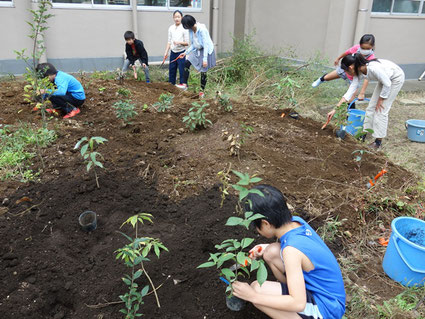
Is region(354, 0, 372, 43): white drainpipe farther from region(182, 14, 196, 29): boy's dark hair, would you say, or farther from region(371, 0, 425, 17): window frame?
region(182, 14, 196, 29): boy's dark hair

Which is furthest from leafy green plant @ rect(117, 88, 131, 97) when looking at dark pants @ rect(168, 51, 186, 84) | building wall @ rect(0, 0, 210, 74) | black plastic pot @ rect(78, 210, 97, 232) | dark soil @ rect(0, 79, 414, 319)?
black plastic pot @ rect(78, 210, 97, 232)

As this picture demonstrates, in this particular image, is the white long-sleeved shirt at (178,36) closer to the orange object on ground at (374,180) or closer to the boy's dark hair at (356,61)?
the boy's dark hair at (356,61)

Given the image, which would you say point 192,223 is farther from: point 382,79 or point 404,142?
point 404,142

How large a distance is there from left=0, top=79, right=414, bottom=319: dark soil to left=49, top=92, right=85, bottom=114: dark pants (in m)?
0.16

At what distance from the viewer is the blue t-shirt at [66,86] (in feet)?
14.4

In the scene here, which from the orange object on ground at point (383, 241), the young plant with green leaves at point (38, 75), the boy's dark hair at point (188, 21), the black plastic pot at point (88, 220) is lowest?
the orange object on ground at point (383, 241)

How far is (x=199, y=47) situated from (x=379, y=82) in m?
2.98

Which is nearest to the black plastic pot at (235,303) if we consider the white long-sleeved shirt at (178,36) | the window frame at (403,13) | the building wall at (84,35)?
the white long-sleeved shirt at (178,36)

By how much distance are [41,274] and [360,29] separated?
7.28m

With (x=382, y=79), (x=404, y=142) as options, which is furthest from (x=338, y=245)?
(x=404, y=142)

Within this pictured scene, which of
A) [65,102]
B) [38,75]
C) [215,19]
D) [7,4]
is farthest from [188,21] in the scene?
[7,4]

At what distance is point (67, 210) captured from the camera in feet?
9.03

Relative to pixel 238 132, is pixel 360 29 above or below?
above

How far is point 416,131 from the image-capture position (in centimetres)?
504
